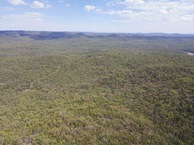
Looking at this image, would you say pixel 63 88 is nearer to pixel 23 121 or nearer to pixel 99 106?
pixel 99 106

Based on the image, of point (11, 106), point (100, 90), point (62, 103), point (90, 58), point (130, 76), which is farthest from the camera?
point (90, 58)

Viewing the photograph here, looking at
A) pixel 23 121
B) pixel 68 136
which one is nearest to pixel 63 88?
pixel 23 121

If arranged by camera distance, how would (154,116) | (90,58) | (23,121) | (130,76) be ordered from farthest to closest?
(90,58) < (130,76) < (154,116) < (23,121)

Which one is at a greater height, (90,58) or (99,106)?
(90,58)

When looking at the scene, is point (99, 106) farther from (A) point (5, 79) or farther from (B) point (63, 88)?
(A) point (5, 79)

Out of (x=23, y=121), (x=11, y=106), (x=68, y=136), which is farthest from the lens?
(x=11, y=106)

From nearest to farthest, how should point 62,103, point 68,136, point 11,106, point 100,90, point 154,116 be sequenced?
point 68,136, point 154,116, point 11,106, point 62,103, point 100,90

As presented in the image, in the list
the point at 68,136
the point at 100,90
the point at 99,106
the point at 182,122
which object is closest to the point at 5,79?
the point at 100,90

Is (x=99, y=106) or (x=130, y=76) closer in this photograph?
(x=99, y=106)
